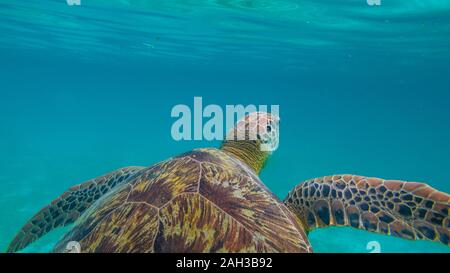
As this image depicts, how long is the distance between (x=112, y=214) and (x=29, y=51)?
36325mm

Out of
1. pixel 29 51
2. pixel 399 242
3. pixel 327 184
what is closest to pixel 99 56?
pixel 29 51

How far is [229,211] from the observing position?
91.4 inches

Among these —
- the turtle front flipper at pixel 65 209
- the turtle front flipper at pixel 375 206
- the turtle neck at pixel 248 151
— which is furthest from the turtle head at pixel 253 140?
the turtle front flipper at pixel 65 209

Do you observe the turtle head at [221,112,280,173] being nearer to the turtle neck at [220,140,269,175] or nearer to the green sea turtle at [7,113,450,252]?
the turtle neck at [220,140,269,175]

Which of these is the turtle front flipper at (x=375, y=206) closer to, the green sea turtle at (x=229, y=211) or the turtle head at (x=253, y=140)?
the green sea turtle at (x=229, y=211)

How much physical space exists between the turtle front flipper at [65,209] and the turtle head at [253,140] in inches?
48.9

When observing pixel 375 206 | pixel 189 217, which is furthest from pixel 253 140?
pixel 189 217

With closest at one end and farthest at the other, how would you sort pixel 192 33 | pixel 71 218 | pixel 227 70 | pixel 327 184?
pixel 327 184 → pixel 71 218 → pixel 192 33 → pixel 227 70

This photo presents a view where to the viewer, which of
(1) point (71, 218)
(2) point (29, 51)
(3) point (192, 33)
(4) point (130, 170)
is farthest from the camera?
(2) point (29, 51)

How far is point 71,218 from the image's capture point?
13.1ft

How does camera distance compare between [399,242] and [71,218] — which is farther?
[399,242]
